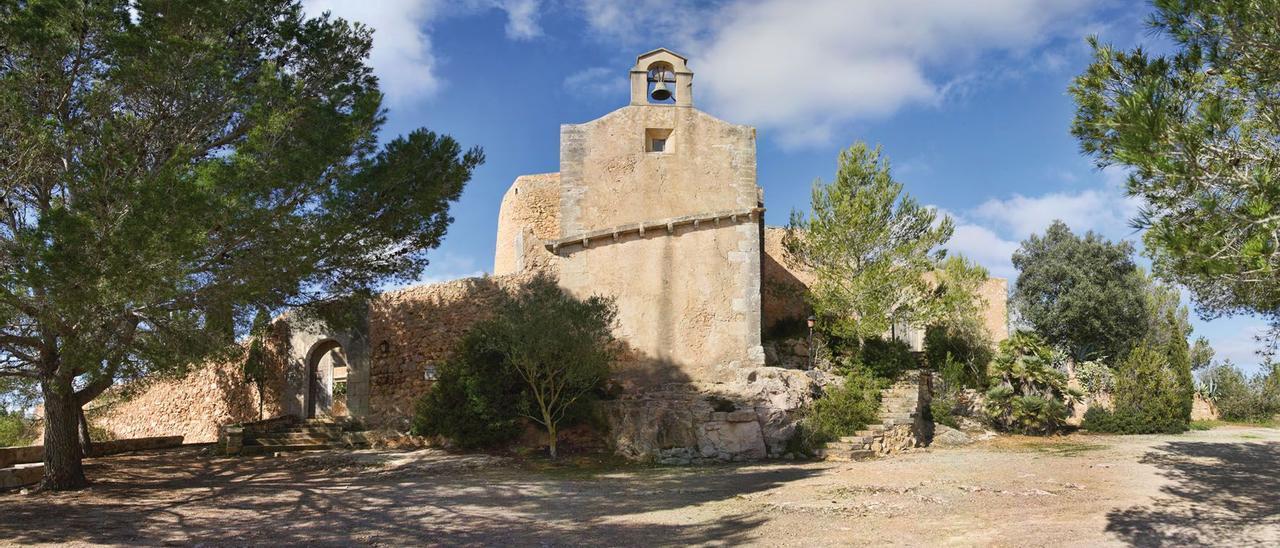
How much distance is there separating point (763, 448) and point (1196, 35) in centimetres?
1016

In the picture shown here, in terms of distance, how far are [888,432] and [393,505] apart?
10.1 meters

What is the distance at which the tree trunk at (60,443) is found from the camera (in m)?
12.9

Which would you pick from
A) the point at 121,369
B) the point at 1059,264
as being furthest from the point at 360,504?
the point at 1059,264

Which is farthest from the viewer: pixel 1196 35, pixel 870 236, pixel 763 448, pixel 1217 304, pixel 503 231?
pixel 503 231

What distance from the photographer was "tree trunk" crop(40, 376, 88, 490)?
42.2 feet

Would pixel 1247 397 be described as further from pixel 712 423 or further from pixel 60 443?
pixel 60 443

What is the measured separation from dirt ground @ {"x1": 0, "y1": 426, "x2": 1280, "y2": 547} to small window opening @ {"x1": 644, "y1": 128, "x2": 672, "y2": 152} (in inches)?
328

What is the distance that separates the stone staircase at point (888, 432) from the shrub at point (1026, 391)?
8.88 feet

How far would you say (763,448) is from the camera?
16.0 meters

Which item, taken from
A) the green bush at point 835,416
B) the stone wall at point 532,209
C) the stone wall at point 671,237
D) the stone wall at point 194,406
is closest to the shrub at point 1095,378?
the green bush at point 835,416

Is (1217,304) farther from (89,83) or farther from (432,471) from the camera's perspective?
(89,83)

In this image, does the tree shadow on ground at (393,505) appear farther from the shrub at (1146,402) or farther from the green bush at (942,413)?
the shrub at (1146,402)

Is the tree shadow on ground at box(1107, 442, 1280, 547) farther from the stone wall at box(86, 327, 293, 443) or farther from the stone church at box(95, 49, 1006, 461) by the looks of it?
the stone wall at box(86, 327, 293, 443)

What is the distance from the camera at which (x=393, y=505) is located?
1102 cm
